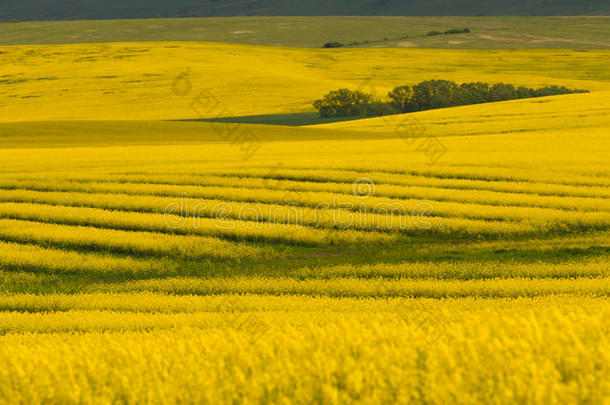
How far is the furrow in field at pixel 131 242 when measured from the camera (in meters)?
13.1

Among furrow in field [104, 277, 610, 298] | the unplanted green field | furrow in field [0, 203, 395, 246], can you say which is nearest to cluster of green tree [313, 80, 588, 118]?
furrow in field [0, 203, 395, 246]

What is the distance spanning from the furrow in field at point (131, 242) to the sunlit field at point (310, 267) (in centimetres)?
4

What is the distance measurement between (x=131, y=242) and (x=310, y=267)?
12.0 ft

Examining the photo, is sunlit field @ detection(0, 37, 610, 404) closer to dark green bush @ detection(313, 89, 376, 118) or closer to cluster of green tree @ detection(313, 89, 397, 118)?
cluster of green tree @ detection(313, 89, 397, 118)

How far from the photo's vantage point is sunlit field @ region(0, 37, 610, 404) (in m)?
4.53

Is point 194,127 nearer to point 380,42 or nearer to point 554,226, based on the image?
point 554,226

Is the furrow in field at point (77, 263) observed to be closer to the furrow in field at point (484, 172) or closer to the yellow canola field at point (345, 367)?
the furrow in field at point (484, 172)

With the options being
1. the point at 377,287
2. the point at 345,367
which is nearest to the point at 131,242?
the point at 377,287

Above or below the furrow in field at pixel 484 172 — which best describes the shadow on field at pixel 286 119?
below

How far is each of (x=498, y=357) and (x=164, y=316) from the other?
19.8ft

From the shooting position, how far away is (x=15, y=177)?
18969 millimetres

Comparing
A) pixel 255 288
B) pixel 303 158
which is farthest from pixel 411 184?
pixel 255 288

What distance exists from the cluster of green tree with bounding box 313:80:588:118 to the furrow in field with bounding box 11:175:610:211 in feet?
109

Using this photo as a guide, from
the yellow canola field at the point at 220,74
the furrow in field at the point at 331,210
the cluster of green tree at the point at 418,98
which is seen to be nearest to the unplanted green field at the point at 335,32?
the yellow canola field at the point at 220,74
